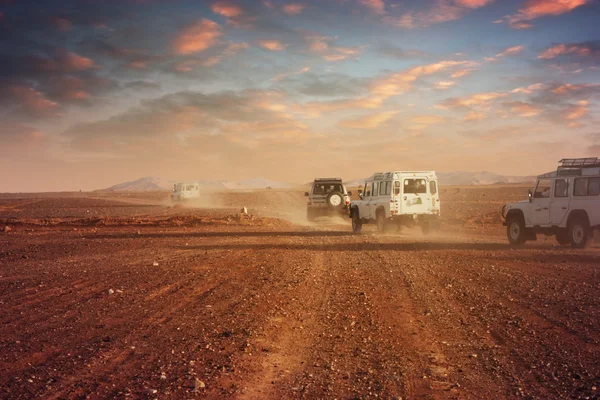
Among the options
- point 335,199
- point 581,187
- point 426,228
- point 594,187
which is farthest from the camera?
point 335,199

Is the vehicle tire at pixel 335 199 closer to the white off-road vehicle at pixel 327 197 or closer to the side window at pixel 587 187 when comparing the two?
the white off-road vehicle at pixel 327 197

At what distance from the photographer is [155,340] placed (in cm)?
768

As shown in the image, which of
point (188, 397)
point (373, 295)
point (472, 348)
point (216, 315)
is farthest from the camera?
point (373, 295)

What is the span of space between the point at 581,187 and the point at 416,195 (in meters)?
6.56

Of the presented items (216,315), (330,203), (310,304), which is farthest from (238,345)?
(330,203)

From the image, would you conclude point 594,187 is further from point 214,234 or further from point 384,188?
point 214,234

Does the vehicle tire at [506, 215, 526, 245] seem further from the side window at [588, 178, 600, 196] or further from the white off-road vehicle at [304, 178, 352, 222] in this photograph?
the white off-road vehicle at [304, 178, 352, 222]

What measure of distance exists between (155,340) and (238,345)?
46.4 inches

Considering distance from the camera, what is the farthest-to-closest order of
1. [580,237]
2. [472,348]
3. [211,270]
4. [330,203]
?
1. [330,203]
2. [580,237]
3. [211,270]
4. [472,348]

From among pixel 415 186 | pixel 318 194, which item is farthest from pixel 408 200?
pixel 318 194

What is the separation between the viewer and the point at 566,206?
61.9 ft

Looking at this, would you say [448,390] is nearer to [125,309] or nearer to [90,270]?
[125,309]

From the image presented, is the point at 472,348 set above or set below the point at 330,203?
below

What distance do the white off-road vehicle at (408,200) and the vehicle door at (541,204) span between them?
4265mm
